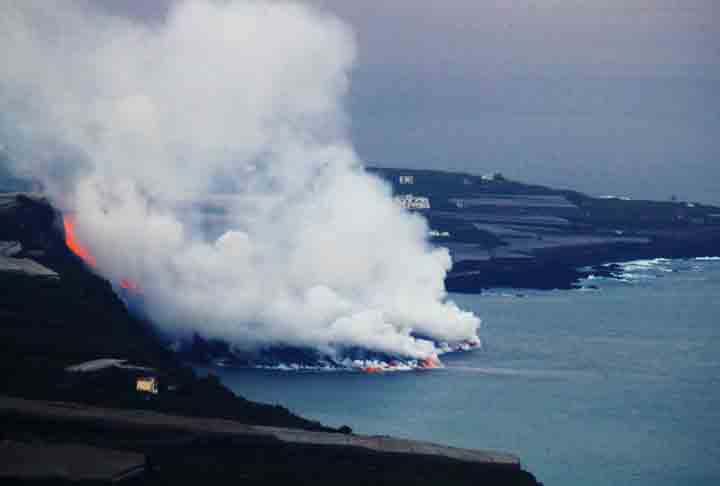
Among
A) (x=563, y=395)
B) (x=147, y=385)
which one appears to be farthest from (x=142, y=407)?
(x=563, y=395)

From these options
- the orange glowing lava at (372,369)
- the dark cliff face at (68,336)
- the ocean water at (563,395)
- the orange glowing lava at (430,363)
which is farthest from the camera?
the orange glowing lava at (430,363)

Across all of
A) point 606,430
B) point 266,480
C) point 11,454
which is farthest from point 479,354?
point 11,454

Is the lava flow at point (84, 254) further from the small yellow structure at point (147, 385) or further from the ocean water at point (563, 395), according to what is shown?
the small yellow structure at point (147, 385)

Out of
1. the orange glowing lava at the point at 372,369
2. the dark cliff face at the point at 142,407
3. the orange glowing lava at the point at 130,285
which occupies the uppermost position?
the orange glowing lava at the point at 130,285

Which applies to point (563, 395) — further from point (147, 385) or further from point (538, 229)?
point (538, 229)

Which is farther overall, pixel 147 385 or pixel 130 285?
pixel 130 285

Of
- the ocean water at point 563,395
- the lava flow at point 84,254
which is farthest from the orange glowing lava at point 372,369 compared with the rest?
the lava flow at point 84,254

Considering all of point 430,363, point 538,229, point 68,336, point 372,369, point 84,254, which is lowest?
point 68,336

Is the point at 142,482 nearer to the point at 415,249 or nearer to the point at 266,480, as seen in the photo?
the point at 266,480
